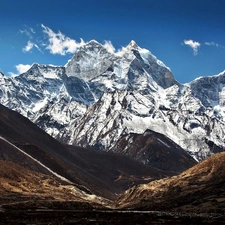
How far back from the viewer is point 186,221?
12381 centimetres

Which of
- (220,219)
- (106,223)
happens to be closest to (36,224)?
(106,223)

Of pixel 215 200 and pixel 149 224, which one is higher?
pixel 215 200

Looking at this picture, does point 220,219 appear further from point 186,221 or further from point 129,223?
point 129,223

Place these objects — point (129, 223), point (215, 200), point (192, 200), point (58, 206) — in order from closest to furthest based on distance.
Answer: point (129, 223)
point (215, 200)
point (192, 200)
point (58, 206)

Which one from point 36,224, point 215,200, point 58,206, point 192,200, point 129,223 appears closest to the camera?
point 36,224

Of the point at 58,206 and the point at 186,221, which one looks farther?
the point at 58,206

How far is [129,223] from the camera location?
123312 mm

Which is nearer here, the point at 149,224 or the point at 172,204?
the point at 149,224

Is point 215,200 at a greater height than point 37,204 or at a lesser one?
greater

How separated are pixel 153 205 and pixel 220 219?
7247cm

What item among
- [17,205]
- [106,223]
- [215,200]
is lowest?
[17,205]

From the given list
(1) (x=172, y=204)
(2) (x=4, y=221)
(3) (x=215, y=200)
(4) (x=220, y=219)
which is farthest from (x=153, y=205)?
(2) (x=4, y=221)

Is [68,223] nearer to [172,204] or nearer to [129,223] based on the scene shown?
[129,223]

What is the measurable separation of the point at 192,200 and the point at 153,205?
18846 mm
